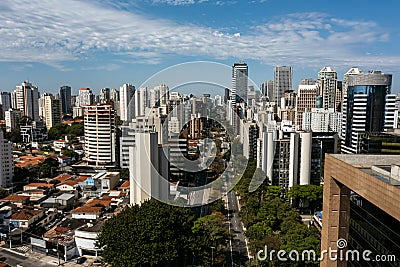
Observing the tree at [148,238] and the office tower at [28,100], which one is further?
the office tower at [28,100]

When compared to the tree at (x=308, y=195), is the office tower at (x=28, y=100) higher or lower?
higher

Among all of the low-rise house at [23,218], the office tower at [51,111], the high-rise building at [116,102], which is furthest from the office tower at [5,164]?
the office tower at [51,111]

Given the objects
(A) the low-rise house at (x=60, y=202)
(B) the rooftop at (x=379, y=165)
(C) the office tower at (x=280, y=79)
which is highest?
(C) the office tower at (x=280, y=79)

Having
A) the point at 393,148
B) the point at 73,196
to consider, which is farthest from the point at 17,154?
the point at 393,148

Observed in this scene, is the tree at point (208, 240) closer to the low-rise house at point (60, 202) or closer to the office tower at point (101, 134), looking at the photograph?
the low-rise house at point (60, 202)

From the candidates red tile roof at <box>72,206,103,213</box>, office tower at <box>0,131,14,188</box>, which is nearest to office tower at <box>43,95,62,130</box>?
office tower at <box>0,131,14,188</box>

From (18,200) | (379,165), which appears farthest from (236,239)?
(18,200)

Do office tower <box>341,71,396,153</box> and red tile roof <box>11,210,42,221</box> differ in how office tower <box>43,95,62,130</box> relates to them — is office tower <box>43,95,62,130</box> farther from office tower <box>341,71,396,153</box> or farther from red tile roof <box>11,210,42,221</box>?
office tower <box>341,71,396,153</box>

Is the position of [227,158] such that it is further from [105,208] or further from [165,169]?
[105,208]

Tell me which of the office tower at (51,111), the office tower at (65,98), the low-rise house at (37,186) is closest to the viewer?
the low-rise house at (37,186)
